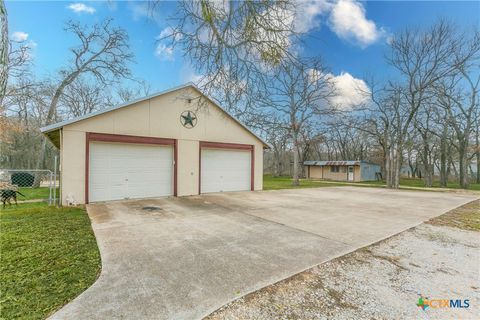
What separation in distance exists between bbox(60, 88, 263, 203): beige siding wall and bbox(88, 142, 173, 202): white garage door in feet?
1.45

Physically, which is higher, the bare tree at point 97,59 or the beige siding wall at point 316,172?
the bare tree at point 97,59

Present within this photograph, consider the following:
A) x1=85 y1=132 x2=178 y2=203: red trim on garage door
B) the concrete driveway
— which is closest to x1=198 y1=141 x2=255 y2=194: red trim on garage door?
x1=85 y1=132 x2=178 y2=203: red trim on garage door

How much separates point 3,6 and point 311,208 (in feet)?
27.0

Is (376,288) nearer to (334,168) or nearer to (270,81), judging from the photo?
(270,81)

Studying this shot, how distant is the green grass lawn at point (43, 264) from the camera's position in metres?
2.34

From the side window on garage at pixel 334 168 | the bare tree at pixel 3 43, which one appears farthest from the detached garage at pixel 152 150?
the side window on garage at pixel 334 168

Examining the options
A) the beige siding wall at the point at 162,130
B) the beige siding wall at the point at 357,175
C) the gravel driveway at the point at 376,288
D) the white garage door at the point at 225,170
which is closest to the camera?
the gravel driveway at the point at 376,288

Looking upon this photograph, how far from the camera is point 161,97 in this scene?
32.4 ft

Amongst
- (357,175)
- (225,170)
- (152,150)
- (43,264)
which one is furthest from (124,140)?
(357,175)

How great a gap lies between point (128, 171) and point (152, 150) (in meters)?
1.30

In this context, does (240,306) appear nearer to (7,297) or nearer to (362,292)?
(362,292)

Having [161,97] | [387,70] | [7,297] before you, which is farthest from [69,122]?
[387,70]

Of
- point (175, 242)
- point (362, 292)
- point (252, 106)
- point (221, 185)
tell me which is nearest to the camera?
point (362, 292)

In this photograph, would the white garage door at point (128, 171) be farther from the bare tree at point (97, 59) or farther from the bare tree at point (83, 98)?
the bare tree at point (83, 98)
